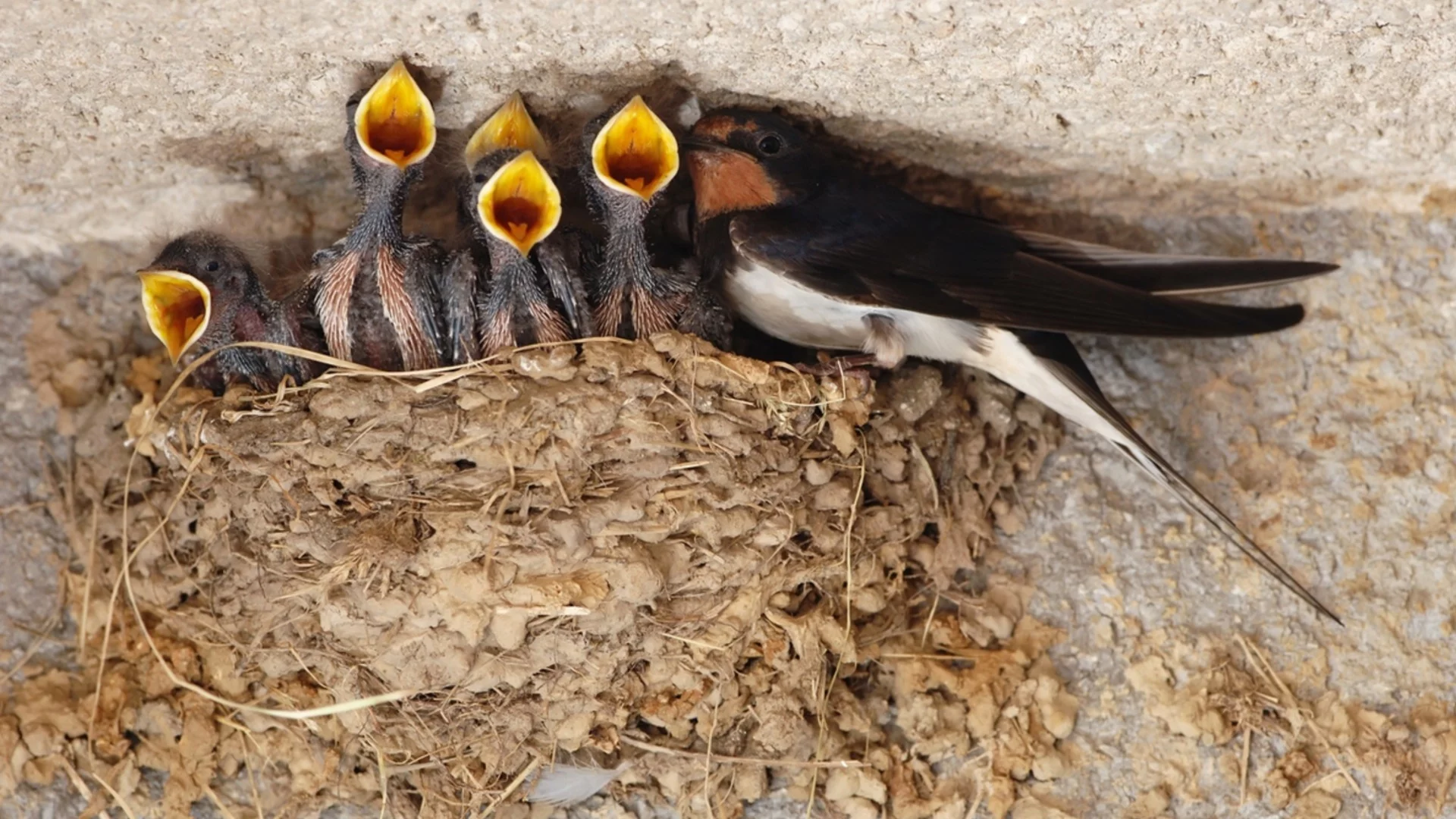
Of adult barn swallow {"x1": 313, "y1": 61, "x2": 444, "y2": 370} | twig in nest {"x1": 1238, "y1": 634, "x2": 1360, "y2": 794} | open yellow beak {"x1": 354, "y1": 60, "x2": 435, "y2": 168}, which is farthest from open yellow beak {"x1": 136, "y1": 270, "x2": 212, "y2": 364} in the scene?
twig in nest {"x1": 1238, "y1": 634, "x2": 1360, "y2": 794}

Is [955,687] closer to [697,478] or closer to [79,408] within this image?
[697,478]

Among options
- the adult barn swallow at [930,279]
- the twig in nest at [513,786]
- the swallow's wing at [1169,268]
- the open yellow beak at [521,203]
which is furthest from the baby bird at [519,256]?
the swallow's wing at [1169,268]

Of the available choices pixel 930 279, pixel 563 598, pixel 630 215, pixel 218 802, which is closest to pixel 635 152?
pixel 630 215

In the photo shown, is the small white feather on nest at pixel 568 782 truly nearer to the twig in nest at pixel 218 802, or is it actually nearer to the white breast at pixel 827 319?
the twig in nest at pixel 218 802

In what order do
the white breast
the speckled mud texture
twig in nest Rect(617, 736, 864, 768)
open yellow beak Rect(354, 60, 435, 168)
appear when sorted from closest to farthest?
the speckled mud texture < open yellow beak Rect(354, 60, 435, 168) < twig in nest Rect(617, 736, 864, 768) < the white breast

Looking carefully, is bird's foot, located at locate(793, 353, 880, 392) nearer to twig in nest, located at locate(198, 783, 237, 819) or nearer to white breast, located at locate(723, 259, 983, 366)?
white breast, located at locate(723, 259, 983, 366)

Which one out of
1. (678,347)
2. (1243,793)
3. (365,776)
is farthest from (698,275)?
(1243,793)
